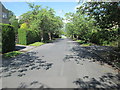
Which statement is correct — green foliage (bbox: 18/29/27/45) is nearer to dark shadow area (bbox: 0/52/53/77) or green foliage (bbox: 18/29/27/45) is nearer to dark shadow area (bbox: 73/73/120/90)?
dark shadow area (bbox: 0/52/53/77)

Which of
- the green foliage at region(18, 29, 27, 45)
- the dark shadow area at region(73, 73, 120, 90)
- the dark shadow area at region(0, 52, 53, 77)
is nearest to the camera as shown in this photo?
the dark shadow area at region(73, 73, 120, 90)

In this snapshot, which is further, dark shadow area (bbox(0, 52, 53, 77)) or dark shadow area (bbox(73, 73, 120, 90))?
dark shadow area (bbox(0, 52, 53, 77))

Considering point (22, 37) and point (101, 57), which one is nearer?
point (101, 57)

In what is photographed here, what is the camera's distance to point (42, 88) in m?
3.76

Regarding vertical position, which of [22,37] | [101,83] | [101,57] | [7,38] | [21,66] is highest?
[22,37]

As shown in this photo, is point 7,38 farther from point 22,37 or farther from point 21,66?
point 22,37

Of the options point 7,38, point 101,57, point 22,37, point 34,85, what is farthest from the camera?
point 22,37

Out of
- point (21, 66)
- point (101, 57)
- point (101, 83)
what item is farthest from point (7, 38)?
point (101, 83)

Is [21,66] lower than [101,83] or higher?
higher

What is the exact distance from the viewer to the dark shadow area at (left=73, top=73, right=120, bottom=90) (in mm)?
3805

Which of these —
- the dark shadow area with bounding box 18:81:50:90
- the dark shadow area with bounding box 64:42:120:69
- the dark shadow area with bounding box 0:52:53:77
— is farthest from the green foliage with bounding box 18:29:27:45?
the dark shadow area with bounding box 18:81:50:90

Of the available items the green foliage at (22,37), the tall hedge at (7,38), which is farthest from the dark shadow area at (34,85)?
the green foliage at (22,37)

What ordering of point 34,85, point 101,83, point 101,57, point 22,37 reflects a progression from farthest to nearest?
point 22,37, point 101,57, point 101,83, point 34,85

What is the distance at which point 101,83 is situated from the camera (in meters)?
4.12
